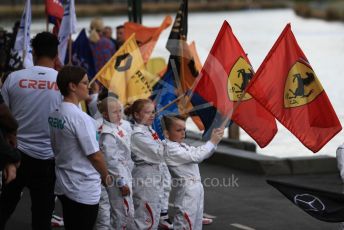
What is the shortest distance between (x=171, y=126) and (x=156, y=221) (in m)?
0.88

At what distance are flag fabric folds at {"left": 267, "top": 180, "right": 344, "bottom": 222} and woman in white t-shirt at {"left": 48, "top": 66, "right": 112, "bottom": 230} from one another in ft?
5.08

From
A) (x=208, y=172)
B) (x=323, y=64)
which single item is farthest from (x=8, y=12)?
(x=208, y=172)

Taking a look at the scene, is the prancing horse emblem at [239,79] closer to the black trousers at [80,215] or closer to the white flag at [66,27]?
the black trousers at [80,215]

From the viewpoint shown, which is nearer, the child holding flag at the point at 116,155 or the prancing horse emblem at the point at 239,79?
the child holding flag at the point at 116,155

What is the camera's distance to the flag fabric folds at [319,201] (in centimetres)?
792

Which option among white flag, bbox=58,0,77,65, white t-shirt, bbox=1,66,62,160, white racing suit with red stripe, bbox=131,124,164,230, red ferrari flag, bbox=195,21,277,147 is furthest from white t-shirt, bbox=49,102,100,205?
white flag, bbox=58,0,77,65

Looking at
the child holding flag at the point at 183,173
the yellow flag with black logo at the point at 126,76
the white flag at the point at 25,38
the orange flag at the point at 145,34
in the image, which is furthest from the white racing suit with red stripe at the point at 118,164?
the orange flag at the point at 145,34

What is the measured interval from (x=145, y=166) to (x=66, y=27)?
4.19 m

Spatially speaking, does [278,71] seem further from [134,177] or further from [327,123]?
[134,177]

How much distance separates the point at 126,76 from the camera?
1181cm

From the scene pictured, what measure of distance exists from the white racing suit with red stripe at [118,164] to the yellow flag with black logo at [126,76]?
252cm

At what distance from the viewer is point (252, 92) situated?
352 inches

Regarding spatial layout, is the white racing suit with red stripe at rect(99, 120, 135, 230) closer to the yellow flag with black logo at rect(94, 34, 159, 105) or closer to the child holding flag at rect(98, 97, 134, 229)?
the child holding flag at rect(98, 97, 134, 229)

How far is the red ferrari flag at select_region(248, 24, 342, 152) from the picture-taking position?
8.79 m
